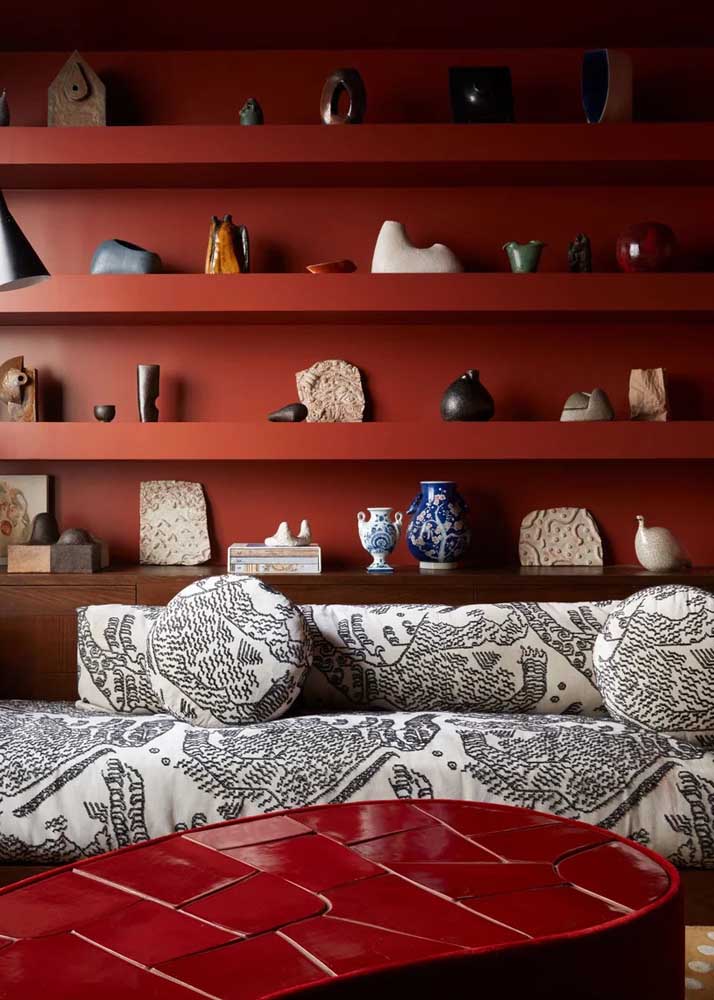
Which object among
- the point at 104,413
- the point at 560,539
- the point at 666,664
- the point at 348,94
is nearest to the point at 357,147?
the point at 348,94

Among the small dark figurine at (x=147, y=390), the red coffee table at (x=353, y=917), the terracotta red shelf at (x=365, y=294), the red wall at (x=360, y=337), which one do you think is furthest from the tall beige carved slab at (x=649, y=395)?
the red coffee table at (x=353, y=917)

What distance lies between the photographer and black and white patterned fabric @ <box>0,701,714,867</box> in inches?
86.6

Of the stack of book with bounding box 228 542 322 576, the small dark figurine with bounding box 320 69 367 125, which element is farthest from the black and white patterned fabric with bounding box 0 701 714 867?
the small dark figurine with bounding box 320 69 367 125

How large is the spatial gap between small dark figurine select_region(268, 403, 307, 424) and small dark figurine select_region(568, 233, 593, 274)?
3.72 ft

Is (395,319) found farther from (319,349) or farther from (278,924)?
(278,924)

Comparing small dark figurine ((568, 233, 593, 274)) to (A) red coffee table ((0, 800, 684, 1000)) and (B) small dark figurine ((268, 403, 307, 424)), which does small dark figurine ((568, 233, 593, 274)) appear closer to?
(B) small dark figurine ((268, 403, 307, 424))

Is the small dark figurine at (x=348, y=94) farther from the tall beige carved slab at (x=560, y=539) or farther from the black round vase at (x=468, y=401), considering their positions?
the tall beige carved slab at (x=560, y=539)

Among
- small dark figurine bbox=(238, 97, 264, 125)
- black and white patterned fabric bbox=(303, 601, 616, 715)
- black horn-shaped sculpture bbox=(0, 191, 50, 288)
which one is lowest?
black and white patterned fabric bbox=(303, 601, 616, 715)

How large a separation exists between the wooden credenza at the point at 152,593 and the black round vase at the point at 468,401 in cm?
62

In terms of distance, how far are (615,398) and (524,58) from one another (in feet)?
4.46

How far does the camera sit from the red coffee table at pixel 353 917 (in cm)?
122

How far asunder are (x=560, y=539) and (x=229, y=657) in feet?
6.49

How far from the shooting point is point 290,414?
402 cm

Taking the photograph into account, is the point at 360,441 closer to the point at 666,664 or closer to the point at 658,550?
the point at 658,550
